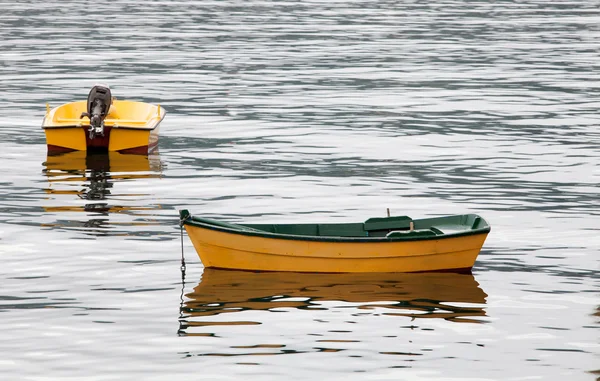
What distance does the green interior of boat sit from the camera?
19.3 metres

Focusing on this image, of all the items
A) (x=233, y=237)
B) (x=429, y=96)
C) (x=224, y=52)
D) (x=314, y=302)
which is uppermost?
(x=224, y=52)

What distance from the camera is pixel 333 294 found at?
1778 centimetres

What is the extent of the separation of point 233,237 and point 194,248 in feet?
6.31

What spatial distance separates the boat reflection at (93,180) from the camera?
2394 cm

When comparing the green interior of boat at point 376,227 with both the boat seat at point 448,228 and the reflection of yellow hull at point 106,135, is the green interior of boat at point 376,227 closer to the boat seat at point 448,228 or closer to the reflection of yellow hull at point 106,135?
the boat seat at point 448,228

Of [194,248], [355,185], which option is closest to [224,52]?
[355,185]

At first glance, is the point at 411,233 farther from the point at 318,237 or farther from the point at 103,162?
the point at 103,162

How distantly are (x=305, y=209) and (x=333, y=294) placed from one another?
21.2 ft

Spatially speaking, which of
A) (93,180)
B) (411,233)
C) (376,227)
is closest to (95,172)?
(93,180)

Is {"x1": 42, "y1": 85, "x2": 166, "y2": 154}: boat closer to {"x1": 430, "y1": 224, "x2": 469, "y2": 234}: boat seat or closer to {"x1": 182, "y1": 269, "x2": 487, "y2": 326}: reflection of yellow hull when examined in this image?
{"x1": 182, "y1": 269, "x2": 487, "y2": 326}: reflection of yellow hull

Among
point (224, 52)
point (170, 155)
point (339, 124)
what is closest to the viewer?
point (170, 155)

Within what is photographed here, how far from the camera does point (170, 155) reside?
3175 cm

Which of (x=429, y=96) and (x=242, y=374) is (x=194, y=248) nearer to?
(x=242, y=374)

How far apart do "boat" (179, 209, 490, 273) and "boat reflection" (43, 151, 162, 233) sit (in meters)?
4.28
